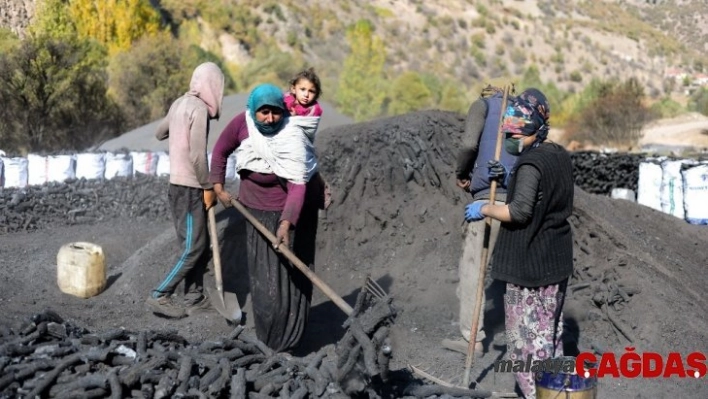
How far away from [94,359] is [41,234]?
565cm

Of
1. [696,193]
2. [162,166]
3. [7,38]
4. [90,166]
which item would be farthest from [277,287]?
[7,38]

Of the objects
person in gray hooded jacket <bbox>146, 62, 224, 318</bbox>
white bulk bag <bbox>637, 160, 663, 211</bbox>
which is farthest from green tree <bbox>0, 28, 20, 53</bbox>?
person in gray hooded jacket <bbox>146, 62, 224, 318</bbox>

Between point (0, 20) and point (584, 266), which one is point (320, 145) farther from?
point (0, 20)

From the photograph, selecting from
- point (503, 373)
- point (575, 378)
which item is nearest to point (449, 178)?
point (503, 373)

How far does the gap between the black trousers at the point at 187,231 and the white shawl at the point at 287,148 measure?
3.44 feet

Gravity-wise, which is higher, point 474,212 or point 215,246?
point 474,212

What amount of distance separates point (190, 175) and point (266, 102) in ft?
4.25

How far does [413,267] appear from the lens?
22.3 feet

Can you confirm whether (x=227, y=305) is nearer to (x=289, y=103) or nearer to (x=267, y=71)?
(x=289, y=103)

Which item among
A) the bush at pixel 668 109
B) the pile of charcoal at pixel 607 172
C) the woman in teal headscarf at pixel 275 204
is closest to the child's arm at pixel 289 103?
the woman in teal headscarf at pixel 275 204

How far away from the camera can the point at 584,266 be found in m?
6.13

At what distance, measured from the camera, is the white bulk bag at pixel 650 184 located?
10.9m

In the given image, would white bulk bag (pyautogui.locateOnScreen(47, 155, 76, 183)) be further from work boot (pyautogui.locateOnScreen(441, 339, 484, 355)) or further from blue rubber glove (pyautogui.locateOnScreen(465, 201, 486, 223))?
blue rubber glove (pyautogui.locateOnScreen(465, 201, 486, 223))

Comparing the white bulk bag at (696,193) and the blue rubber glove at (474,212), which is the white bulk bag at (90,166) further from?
the white bulk bag at (696,193)
